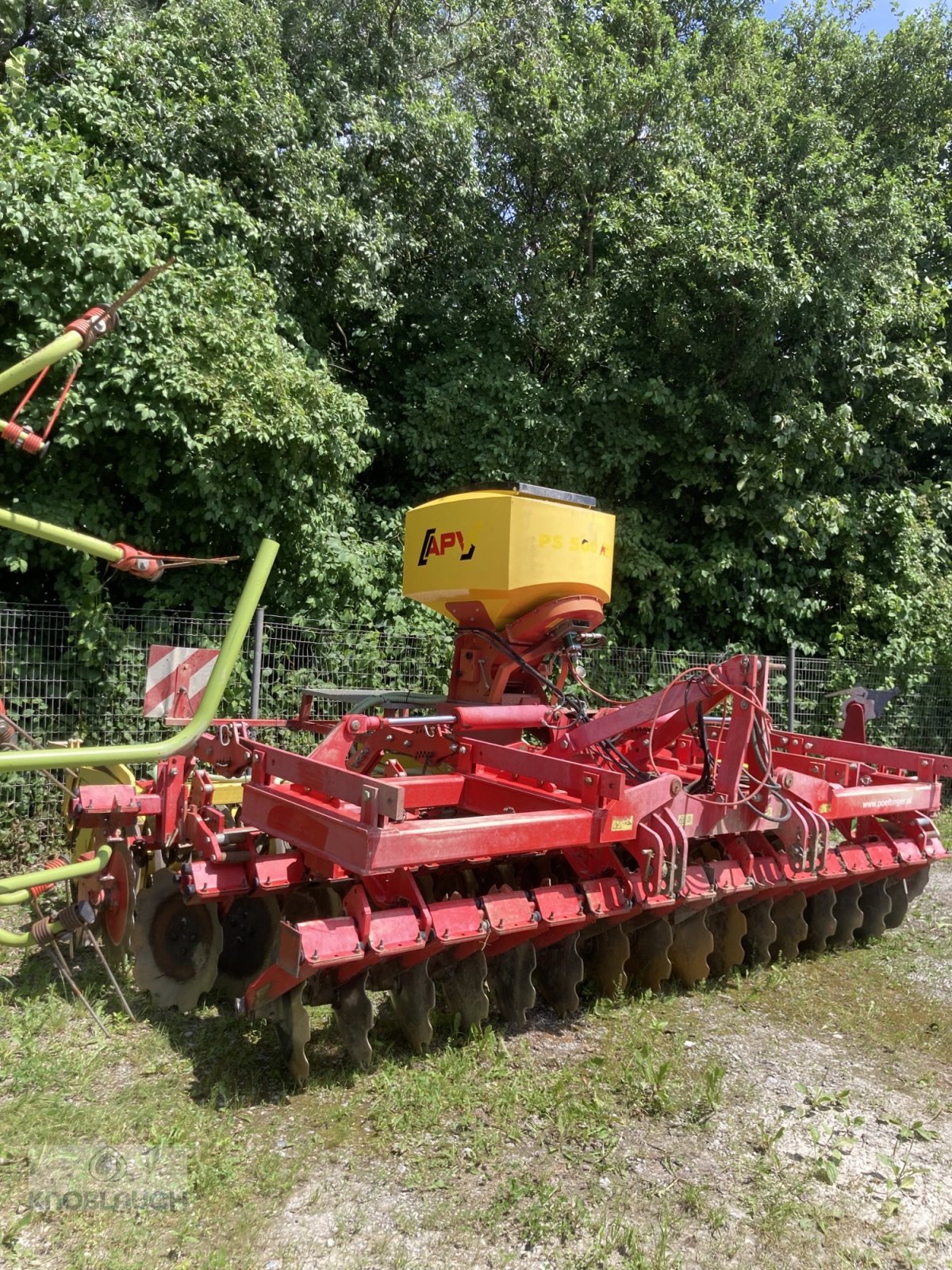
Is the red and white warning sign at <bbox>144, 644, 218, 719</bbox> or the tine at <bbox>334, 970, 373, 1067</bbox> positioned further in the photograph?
the red and white warning sign at <bbox>144, 644, 218, 719</bbox>

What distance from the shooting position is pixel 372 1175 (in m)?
2.75

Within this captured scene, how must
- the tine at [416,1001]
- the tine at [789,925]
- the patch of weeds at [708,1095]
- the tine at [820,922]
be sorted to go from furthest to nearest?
the tine at [820,922] → the tine at [789,925] → the tine at [416,1001] → the patch of weeds at [708,1095]

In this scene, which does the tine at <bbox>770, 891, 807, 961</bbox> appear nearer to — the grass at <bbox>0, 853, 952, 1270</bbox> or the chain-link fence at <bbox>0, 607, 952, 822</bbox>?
the grass at <bbox>0, 853, 952, 1270</bbox>

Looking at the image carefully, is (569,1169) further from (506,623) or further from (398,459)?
(398,459)

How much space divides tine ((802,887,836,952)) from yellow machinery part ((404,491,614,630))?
6.49ft

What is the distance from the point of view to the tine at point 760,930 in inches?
177

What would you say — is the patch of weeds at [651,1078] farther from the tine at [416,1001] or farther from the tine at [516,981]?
the tine at [416,1001]

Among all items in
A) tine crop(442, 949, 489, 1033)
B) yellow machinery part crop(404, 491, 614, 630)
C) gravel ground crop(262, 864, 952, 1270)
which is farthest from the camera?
yellow machinery part crop(404, 491, 614, 630)

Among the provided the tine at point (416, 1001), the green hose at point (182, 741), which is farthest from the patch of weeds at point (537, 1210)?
the green hose at point (182, 741)

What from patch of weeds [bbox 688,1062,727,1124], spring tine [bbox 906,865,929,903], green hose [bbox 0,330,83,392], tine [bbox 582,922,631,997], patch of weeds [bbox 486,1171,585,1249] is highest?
green hose [bbox 0,330,83,392]

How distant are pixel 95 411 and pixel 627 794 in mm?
4567

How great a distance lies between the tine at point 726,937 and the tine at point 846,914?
2.86 ft

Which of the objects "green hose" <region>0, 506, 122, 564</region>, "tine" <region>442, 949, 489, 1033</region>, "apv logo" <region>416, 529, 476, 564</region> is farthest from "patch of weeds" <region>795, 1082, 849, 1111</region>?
"green hose" <region>0, 506, 122, 564</region>

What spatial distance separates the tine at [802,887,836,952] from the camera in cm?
476
